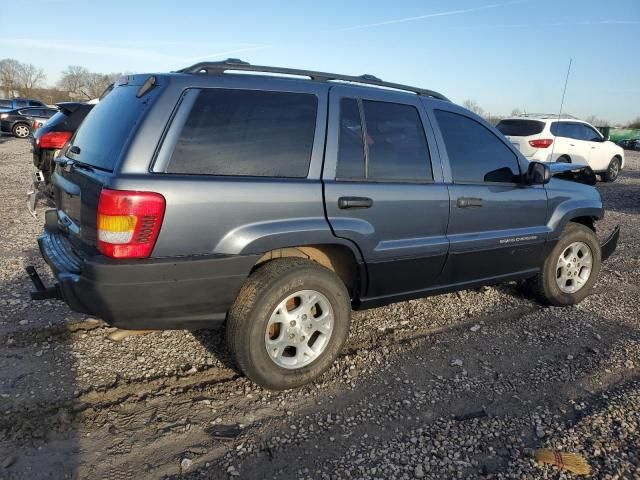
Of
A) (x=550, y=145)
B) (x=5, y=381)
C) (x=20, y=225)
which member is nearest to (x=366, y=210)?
(x=5, y=381)

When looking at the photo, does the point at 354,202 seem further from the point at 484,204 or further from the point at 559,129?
the point at 559,129

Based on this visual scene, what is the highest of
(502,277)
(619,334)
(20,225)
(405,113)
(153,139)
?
(405,113)

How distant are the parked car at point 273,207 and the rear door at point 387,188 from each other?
0.01 meters

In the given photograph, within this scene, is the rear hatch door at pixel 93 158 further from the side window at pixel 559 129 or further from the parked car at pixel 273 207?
the side window at pixel 559 129

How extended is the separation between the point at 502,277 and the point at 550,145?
875 cm

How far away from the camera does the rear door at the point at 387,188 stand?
3111 millimetres

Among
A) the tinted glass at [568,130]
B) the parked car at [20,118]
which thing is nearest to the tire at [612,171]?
the tinted glass at [568,130]

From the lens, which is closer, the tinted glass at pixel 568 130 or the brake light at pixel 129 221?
the brake light at pixel 129 221

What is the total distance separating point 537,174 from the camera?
3.95m

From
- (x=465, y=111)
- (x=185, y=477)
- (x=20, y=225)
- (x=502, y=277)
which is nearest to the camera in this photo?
(x=185, y=477)

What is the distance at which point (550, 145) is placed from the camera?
11.6 metres

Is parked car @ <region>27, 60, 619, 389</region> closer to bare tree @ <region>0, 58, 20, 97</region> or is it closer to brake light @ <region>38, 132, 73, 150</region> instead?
brake light @ <region>38, 132, 73, 150</region>

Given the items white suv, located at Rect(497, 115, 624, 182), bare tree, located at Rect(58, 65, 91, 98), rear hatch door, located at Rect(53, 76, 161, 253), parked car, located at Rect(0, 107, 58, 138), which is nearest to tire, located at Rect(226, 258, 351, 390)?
rear hatch door, located at Rect(53, 76, 161, 253)

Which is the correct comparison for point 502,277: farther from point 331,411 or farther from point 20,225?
Result: point 20,225
